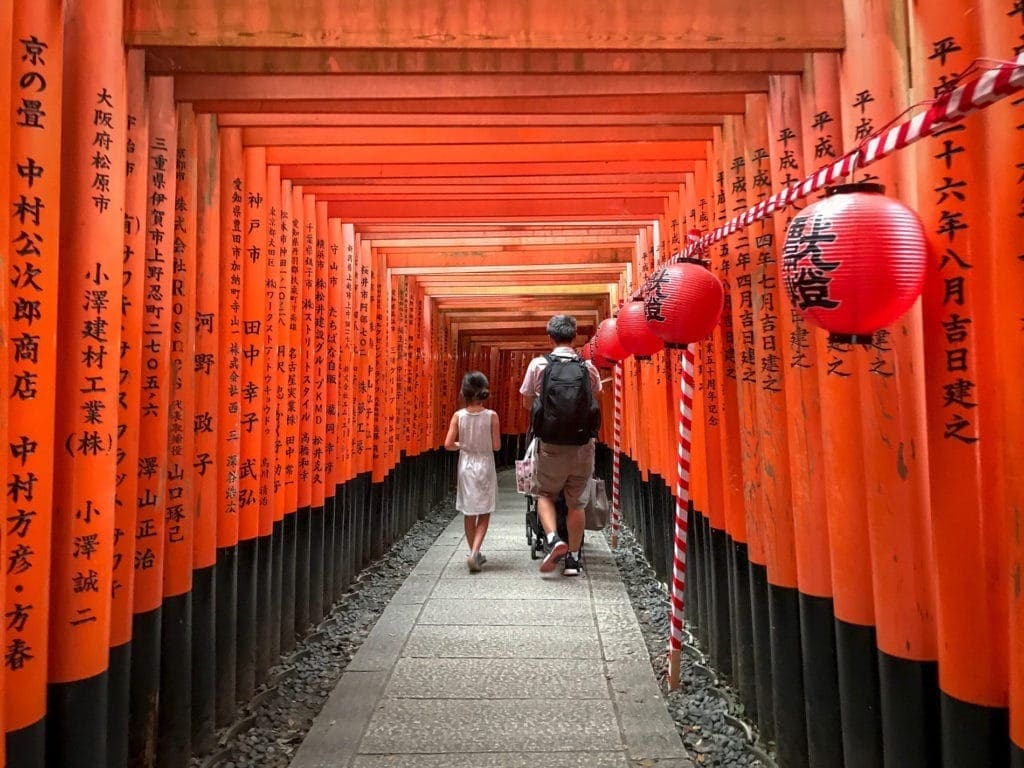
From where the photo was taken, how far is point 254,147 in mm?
4402

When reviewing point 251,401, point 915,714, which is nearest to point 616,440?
point 251,401

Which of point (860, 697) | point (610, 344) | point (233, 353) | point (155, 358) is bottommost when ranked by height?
→ point (860, 697)

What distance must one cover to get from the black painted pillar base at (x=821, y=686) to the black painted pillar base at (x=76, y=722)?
122 inches

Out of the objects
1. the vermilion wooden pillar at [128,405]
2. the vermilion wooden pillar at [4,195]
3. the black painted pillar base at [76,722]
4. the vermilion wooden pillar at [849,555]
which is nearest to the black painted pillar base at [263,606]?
the vermilion wooden pillar at [128,405]

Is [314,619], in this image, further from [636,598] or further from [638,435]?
[638,435]

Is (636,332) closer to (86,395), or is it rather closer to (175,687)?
(86,395)

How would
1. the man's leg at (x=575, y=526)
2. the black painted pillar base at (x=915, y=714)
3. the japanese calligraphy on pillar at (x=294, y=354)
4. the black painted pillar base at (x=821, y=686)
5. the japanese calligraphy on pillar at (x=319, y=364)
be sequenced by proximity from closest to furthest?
1. the black painted pillar base at (x=915, y=714)
2. the black painted pillar base at (x=821, y=686)
3. the japanese calligraphy on pillar at (x=294, y=354)
4. the japanese calligraphy on pillar at (x=319, y=364)
5. the man's leg at (x=575, y=526)

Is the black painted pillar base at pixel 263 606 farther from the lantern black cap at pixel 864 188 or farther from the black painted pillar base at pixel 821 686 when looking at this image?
the lantern black cap at pixel 864 188

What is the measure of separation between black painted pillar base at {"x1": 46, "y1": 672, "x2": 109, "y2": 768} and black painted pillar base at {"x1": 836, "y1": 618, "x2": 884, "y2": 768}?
309cm

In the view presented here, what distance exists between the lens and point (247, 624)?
4242 millimetres

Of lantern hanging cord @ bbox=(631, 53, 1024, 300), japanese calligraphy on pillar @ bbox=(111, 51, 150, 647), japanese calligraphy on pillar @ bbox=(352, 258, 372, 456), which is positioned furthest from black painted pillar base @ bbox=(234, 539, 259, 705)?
lantern hanging cord @ bbox=(631, 53, 1024, 300)

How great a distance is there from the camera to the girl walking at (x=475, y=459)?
6805 mm

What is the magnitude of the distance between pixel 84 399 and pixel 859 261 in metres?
2.93

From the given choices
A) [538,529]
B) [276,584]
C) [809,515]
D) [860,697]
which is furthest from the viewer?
[538,529]
